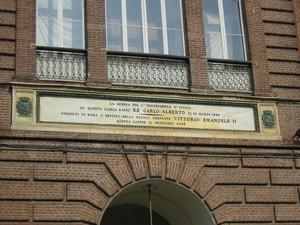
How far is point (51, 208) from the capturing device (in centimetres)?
1296

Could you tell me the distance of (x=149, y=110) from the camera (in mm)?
14375

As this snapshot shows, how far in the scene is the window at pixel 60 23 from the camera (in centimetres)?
1467

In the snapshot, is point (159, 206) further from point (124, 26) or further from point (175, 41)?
point (124, 26)

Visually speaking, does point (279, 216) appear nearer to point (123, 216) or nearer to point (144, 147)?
point (144, 147)

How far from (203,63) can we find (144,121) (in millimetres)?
2396

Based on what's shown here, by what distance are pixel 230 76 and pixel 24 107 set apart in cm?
552

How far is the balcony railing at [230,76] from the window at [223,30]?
361 millimetres

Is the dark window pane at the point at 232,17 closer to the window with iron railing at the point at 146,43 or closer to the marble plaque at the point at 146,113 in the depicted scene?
the window with iron railing at the point at 146,43

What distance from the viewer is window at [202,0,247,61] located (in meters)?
16.0

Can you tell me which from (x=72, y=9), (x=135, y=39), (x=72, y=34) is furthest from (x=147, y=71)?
(x=72, y=9)

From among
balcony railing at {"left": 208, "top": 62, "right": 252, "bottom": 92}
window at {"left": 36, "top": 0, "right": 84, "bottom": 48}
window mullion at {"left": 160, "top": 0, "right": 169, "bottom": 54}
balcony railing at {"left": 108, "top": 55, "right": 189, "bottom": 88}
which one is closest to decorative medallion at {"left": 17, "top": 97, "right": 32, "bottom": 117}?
window at {"left": 36, "top": 0, "right": 84, "bottom": 48}

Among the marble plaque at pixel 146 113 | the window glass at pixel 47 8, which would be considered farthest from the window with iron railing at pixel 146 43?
the window glass at pixel 47 8

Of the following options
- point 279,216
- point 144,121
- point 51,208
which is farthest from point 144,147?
point 279,216

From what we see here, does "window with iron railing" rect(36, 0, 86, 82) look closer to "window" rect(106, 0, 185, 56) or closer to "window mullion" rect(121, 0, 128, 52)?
"window" rect(106, 0, 185, 56)
